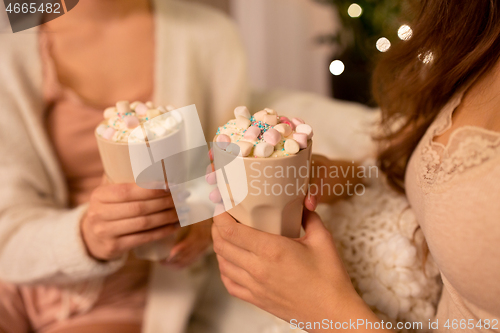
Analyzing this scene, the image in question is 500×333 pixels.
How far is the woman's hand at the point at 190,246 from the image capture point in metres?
0.59

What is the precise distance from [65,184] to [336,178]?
55 centimetres

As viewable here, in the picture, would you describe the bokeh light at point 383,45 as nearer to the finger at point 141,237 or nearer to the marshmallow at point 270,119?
the marshmallow at point 270,119

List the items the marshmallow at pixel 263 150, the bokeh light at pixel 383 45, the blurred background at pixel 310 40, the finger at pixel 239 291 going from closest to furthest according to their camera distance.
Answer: the marshmallow at pixel 263 150 → the finger at pixel 239 291 → the bokeh light at pixel 383 45 → the blurred background at pixel 310 40

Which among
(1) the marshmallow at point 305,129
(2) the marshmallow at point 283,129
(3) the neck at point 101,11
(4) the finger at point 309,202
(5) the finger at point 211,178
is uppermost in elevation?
(3) the neck at point 101,11

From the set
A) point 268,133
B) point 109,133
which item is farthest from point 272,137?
point 109,133

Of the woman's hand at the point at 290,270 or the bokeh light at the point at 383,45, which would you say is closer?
the woman's hand at the point at 290,270

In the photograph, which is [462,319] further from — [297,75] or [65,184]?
[297,75]

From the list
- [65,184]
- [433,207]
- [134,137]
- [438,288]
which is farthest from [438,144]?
[65,184]

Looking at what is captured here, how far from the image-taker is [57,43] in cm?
66

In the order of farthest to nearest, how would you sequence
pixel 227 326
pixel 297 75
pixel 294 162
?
pixel 297 75, pixel 227 326, pixel 294 162

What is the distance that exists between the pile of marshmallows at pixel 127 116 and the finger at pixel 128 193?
0.23 feet

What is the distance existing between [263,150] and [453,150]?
0.25 meters

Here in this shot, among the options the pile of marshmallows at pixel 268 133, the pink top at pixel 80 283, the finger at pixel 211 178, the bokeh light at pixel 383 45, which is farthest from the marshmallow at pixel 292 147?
the pink top at pixel 80 283

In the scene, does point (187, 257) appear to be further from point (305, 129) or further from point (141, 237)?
point (305, 129)
